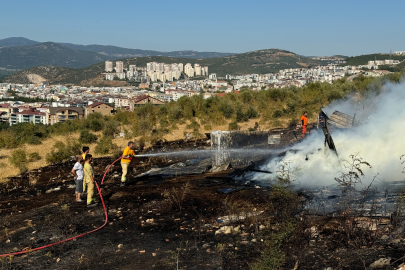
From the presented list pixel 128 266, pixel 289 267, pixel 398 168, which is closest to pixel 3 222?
pixel 128 266

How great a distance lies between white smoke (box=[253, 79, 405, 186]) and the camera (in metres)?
9.22

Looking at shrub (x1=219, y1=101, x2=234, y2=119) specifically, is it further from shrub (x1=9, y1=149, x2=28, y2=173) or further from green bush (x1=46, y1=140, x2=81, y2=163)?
shrub (x1=9, y1=149, x2=28, y2=173)

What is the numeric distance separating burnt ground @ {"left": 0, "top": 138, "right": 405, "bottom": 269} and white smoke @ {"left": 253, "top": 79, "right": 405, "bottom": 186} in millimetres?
1839

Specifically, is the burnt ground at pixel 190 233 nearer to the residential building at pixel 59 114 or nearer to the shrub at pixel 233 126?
the shrub at pixel 233 126

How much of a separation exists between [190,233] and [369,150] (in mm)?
5711

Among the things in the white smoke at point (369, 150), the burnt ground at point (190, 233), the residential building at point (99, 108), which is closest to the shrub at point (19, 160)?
the burnt ground at point (190, 233)

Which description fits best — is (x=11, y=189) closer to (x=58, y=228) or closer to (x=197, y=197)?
(x=58, y=228)

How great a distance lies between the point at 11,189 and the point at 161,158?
18.8 feet

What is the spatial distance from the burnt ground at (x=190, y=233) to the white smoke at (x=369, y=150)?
184 centimetres

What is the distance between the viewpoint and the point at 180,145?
61.7ft

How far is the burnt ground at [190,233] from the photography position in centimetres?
553

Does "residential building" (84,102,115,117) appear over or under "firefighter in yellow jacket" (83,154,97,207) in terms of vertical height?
under

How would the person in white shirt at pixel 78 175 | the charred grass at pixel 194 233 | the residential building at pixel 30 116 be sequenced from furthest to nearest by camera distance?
1. the residential building at pixel 30 116
2. the person in white shirt at pixel 78 175
3. the charred grass at pixel 194 233

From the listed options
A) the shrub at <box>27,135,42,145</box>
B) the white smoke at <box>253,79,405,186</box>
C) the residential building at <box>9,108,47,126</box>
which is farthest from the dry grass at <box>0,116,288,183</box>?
the residential building at <box>9,108,47,126</box>
